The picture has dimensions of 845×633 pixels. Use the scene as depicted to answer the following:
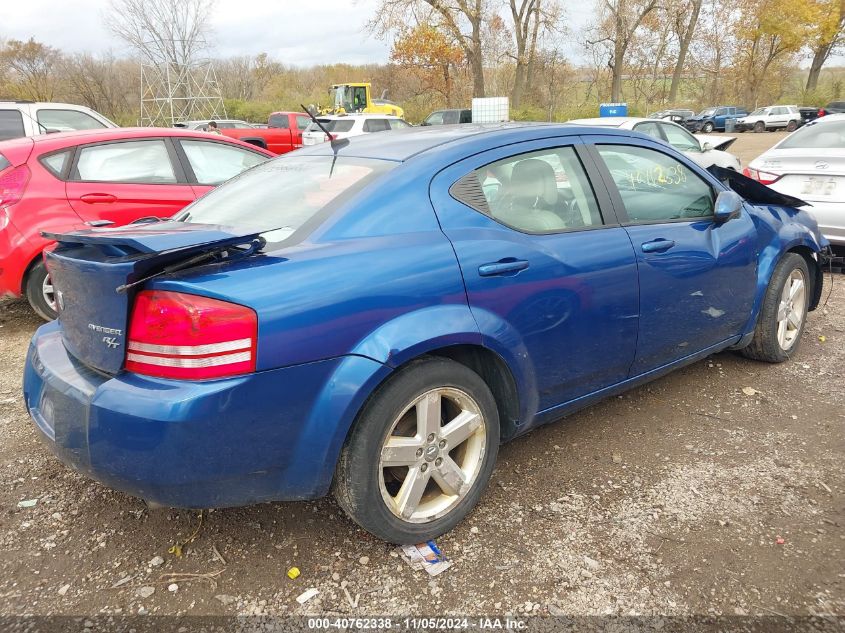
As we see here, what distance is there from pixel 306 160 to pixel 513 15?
3802 cm

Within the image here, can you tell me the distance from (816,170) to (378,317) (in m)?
5.80

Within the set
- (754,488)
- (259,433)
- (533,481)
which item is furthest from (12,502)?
(754,488)

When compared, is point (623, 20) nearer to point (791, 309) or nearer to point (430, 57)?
point (430, 57)

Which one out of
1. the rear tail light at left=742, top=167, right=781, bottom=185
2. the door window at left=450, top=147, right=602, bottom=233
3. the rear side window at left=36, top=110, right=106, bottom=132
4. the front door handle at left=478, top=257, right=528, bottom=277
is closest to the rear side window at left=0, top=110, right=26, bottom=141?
the rear side window at left=36, top=110, right=106, bottom=132

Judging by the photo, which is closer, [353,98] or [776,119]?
[353,98]

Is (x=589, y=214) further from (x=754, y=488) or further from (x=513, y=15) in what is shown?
(x=513, y=15)

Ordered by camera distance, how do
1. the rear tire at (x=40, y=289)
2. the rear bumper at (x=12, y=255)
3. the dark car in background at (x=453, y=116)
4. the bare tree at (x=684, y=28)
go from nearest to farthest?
1. the rear bumper at (x=12, y=255)
2. the rear tire at (x=40, y=289)
3. the dark car in background at (x=453, y=116)
4. the bare tree at (x=684, y=28)

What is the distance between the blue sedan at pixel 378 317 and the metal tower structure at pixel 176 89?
27.2 meters

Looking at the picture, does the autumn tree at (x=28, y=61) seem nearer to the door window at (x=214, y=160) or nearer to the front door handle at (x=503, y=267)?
the door window at (x=214, y=160)

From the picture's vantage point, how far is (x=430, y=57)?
137 feet

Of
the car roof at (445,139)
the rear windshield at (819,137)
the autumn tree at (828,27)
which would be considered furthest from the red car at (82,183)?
the autumn tree at (828,27)

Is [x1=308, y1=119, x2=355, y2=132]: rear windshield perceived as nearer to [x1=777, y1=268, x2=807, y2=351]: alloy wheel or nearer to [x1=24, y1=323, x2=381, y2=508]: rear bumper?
[x1=777, y1=268, x2=807, y2=351]: alloy wheel

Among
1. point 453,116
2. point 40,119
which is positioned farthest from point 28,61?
point 40,119

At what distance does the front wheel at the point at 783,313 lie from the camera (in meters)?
3.95
